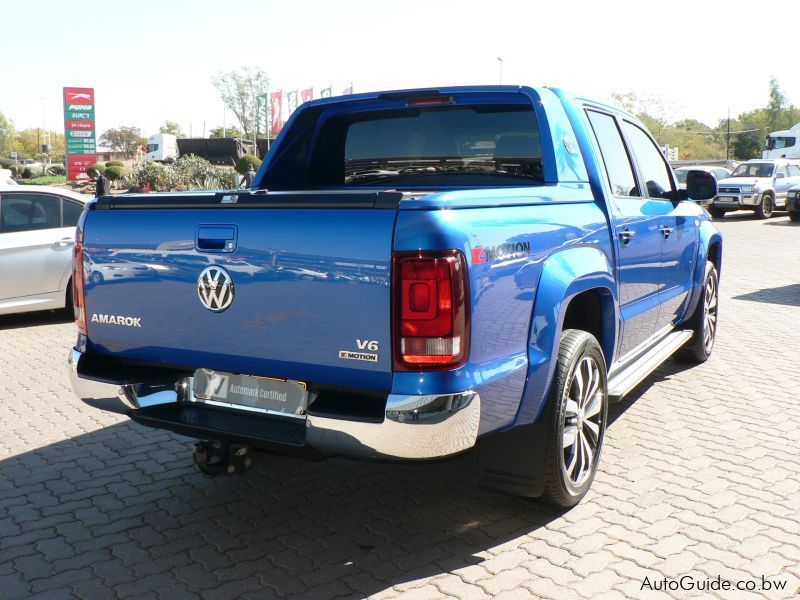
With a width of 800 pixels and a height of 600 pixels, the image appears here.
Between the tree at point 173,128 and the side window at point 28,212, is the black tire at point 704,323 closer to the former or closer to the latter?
the side window at point 28,212

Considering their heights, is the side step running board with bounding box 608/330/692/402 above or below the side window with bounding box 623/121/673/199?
below

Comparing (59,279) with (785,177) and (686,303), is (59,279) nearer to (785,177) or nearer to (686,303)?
(686,303)

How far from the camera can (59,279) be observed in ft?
29.2

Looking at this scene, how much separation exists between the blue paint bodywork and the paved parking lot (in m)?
0.61

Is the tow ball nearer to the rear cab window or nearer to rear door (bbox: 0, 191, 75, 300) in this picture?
the rear cab window

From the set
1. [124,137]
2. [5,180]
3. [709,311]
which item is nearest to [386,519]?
[709,311]

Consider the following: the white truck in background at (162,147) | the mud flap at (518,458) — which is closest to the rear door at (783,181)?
the mud flap at (518,458)

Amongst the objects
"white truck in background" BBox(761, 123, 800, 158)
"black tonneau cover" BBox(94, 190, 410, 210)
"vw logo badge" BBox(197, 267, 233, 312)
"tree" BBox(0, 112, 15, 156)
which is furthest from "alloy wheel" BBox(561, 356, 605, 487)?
"tree" BBox(0, 112, 15, 156)

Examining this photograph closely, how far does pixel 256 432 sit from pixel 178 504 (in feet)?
3.95

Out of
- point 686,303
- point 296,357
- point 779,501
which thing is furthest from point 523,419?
point 686,303

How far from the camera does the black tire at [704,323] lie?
268 inches

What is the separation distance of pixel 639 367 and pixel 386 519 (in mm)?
1972

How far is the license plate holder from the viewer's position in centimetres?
324

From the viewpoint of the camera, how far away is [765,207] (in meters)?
27.3
